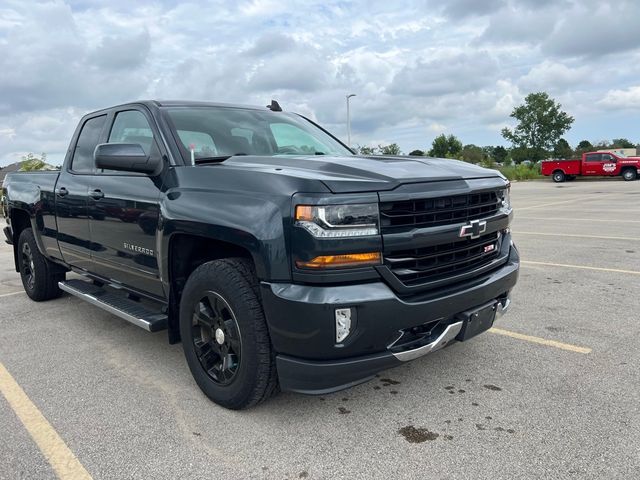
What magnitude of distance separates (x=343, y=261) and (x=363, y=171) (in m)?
0.55

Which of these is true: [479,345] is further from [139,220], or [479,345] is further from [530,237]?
[530,237]

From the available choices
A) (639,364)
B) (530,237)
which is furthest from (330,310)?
(530,237)

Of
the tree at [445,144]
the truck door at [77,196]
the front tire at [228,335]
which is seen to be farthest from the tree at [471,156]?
the front tire at [228,335]

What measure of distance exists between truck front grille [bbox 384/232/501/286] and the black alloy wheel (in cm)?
92

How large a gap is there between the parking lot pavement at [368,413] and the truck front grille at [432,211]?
1074 millimetres

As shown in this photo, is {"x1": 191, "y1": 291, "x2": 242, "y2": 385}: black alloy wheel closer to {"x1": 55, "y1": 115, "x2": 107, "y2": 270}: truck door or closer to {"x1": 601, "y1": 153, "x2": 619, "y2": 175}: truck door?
{"x1": 55, "y1": 115, "x2": 107, "y2": 270}: truck door

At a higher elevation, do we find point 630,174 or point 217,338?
point 217,338

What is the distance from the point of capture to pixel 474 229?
9.71 feet

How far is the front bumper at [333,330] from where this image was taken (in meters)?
2.45

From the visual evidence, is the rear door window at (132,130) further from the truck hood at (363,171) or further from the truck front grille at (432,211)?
the truck front grille at (432,211)

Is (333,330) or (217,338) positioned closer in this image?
(333,330)

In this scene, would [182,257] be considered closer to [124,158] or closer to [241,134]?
[124,158]

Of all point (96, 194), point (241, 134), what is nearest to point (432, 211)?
point (241, 134)

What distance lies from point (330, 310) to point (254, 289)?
20.7 inches
